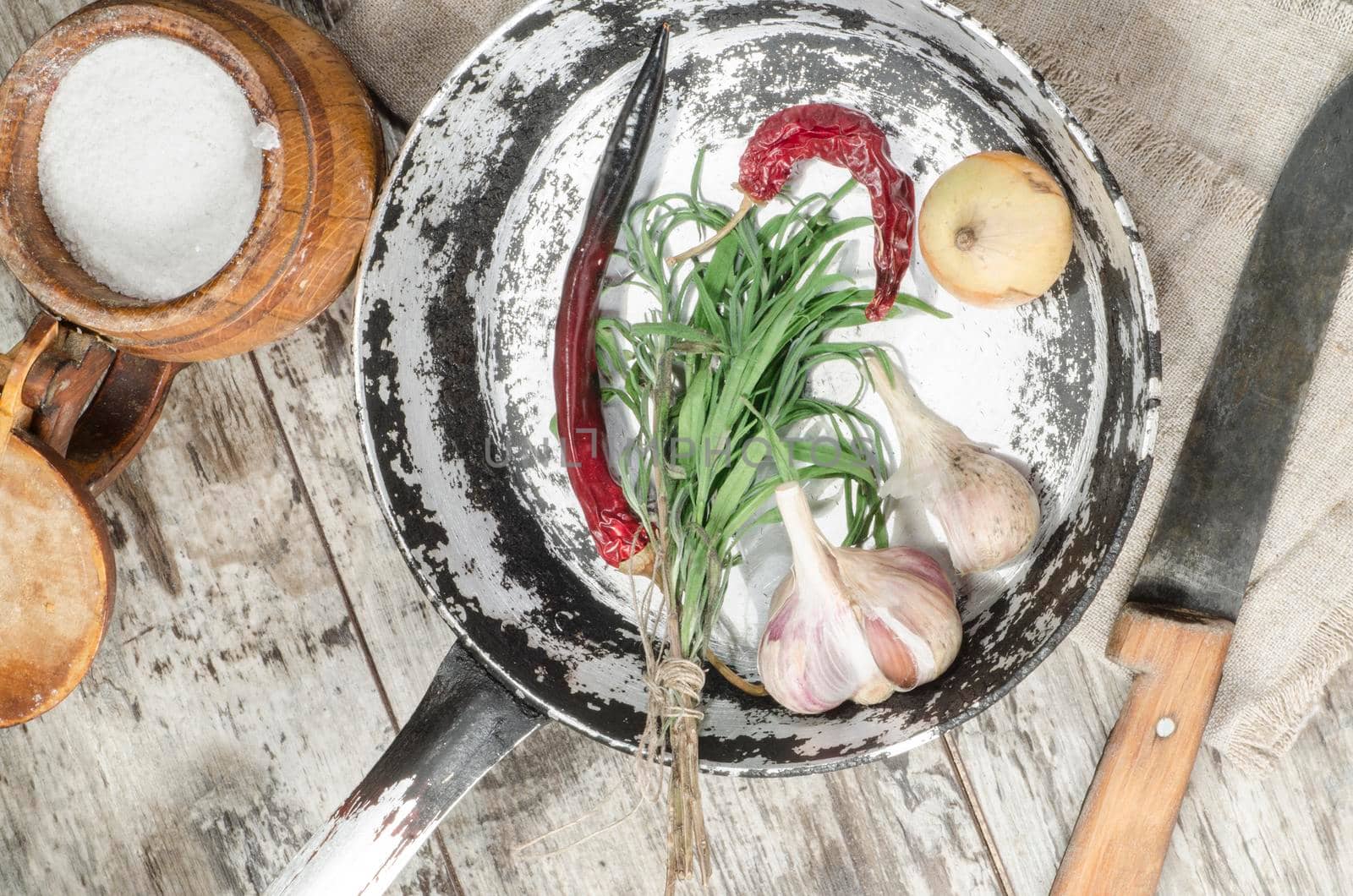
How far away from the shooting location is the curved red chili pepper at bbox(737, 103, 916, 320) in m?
0.84

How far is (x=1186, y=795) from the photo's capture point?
0.97m

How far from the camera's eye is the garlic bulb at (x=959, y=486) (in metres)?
0.81

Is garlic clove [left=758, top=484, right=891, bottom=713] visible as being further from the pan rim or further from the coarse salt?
the coarse salt

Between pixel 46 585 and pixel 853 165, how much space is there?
86 cm

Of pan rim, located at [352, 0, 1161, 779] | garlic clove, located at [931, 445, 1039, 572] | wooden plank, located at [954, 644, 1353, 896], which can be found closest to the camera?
pan rim, located at [352, 0, 1161, 779]

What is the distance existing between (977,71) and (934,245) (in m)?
0.16

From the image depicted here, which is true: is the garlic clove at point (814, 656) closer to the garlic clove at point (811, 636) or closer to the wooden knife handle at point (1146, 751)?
the garlic clove at point (811, 636)

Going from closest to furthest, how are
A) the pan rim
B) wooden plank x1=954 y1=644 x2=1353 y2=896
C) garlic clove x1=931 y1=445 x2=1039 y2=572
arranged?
the pan rim, garlic clove x1=931 y1=445 x2=1039 y2=572, wooden plank x1=954 y1=644 x2=1353 y2=896

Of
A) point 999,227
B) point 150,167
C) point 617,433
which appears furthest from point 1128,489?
point 150,167

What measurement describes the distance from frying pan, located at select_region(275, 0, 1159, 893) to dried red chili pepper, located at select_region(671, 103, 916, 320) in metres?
0.05

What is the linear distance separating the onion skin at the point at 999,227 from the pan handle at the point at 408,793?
539 mm

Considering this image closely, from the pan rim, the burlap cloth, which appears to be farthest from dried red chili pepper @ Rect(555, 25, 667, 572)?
the burlap cloth

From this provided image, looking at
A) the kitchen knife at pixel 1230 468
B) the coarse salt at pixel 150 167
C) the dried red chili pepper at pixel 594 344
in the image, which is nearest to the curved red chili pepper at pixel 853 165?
the dried red chili pepper at pixel 594 344

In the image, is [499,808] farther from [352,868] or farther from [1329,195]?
[1329,195]
